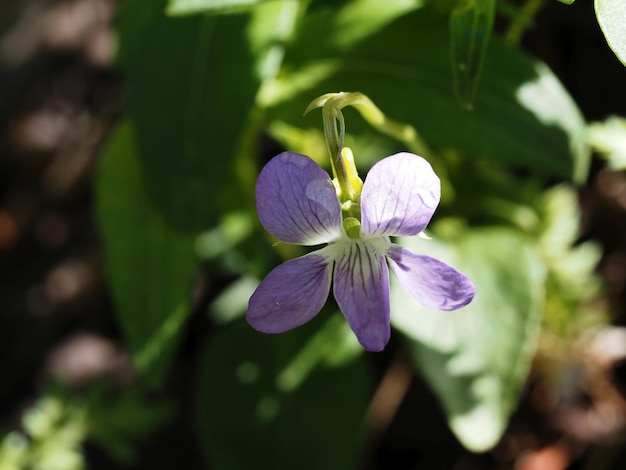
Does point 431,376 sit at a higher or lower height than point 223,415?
higher

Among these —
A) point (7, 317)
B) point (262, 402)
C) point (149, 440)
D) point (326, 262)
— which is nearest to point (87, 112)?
point (7, 317)

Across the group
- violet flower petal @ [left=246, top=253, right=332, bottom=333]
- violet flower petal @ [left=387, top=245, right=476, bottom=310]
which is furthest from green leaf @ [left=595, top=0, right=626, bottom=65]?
violet flower petal @ [left=246, top=253, right=332, bottom=333]

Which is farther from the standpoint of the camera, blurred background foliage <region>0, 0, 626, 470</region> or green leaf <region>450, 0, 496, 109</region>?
blurred background foliage <region>0, 0, 626, 470</region>

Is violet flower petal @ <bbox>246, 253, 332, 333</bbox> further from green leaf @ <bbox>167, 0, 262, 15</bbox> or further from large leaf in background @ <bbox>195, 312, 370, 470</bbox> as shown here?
large leaf in background @ <bbox>195, 312, 370, 470</bbox>

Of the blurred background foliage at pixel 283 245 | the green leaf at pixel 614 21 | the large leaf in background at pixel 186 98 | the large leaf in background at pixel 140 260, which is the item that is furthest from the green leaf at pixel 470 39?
the large leaf in background at pixel 140 260

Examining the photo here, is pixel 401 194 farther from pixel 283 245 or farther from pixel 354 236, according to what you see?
pixel 283 245

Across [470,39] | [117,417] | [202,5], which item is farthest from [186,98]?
[117,417]

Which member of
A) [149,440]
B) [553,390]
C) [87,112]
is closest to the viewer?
[553,390]

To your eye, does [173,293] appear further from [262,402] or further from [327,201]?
[327,201]
